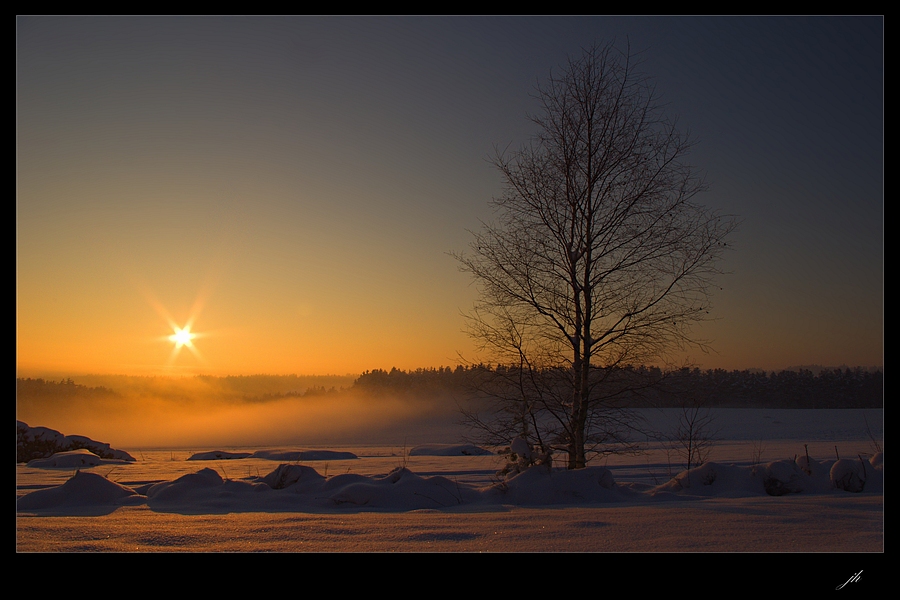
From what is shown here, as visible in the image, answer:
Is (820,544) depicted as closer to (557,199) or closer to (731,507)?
(731,507)

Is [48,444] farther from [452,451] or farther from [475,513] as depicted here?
[475,513]

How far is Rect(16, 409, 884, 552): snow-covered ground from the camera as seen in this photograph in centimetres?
390

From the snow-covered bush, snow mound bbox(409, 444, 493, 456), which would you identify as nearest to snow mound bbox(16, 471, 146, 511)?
the snow-covered bush

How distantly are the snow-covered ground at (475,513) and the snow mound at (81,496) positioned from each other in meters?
0.02

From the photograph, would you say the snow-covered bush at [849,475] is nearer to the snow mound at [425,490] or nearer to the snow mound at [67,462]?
the snow mound at [425,490]

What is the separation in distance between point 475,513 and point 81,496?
4.37 meters

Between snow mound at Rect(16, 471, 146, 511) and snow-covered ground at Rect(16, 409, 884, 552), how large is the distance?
16 mm

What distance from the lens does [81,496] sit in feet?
19.7

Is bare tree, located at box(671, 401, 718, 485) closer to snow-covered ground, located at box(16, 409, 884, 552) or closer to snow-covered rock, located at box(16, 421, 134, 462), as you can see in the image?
snow-covered ground, located at box(16, 409, 884, 552)

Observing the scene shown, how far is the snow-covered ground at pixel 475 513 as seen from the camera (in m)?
3.90

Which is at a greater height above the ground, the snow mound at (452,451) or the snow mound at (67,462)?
the snow mound at (67,462)

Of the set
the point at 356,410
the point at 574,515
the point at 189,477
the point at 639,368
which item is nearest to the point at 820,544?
the point at 574,515

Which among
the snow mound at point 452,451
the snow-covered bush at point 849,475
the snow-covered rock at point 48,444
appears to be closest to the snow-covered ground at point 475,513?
the snow-covered bush at point 849,475
